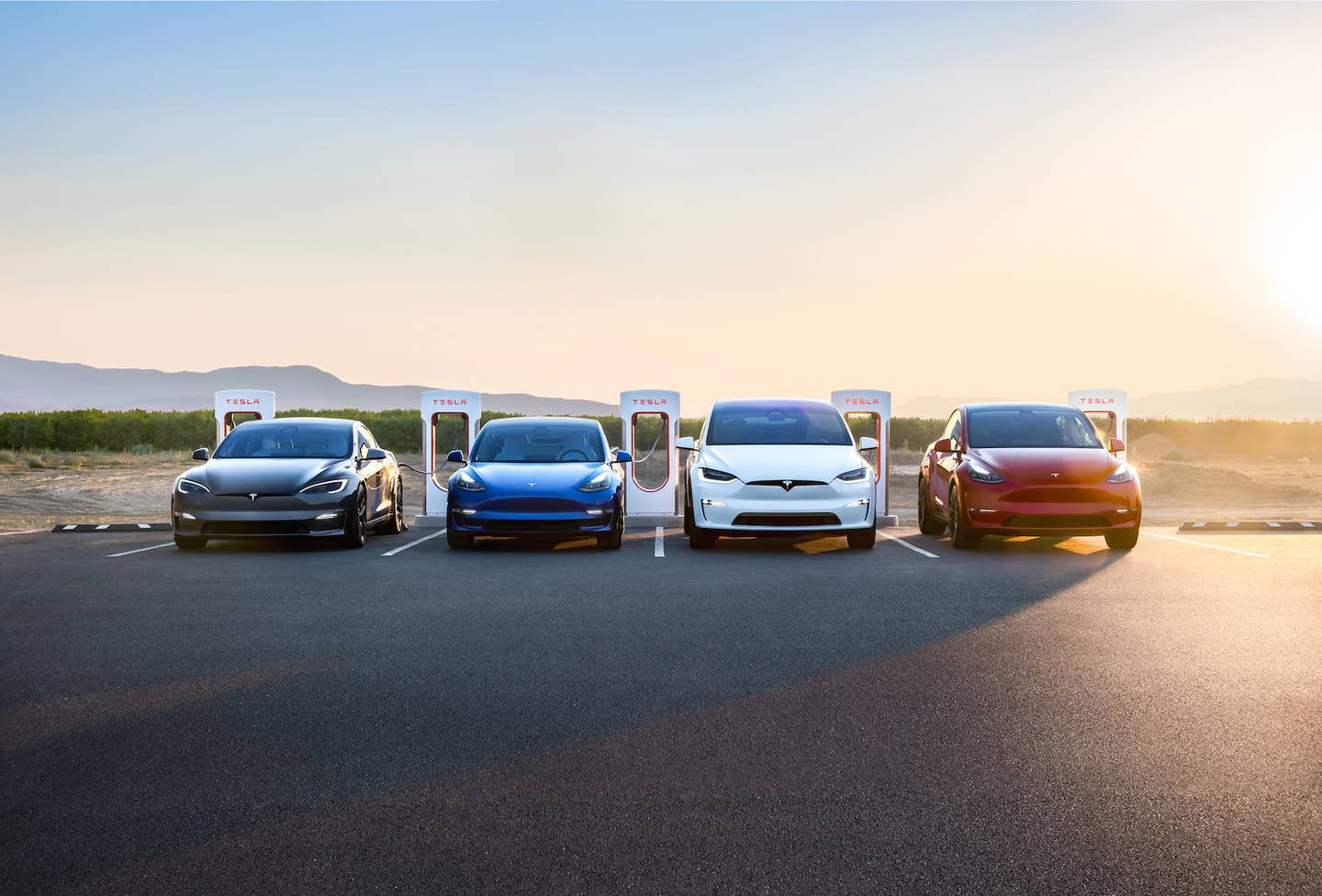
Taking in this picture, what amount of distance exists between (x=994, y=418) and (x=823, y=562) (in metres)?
4.08

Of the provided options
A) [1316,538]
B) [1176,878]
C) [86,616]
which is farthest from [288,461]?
[1316,538]

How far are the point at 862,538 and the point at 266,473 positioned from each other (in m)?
7.35

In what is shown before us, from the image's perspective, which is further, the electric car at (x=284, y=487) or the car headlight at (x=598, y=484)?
the car headlight at (x=598, y=484)

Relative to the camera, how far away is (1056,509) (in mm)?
13539

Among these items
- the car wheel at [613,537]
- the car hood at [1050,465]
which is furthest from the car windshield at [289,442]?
the car hood at [1050,465]

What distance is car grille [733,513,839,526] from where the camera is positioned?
13.4 m

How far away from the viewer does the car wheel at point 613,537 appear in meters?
14.2

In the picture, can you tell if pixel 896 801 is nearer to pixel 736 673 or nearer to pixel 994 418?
pixel 736 673

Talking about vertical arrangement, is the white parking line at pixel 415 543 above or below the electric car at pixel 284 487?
below

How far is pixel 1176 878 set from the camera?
3.79 meters

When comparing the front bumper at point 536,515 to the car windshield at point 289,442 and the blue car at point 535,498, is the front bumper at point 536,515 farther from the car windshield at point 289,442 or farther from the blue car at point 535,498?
the car windshield at point 289,442

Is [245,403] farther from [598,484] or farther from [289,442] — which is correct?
[598,484]

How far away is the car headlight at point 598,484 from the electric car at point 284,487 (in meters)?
2.99

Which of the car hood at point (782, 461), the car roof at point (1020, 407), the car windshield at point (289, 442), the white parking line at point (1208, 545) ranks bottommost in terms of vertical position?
the white parking line at point (1208, 545)
